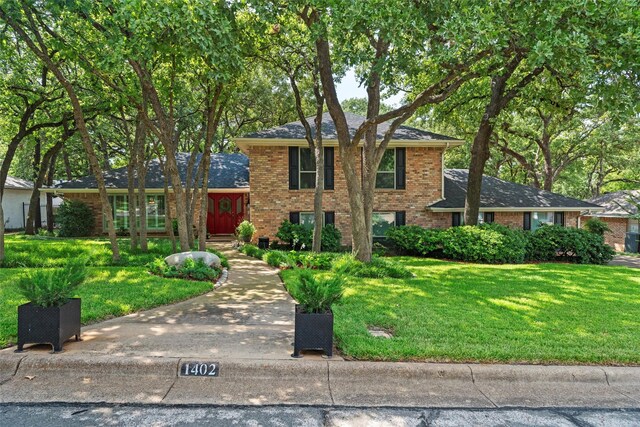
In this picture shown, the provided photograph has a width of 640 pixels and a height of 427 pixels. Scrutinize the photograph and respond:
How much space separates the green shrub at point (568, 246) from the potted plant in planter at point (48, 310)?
1367cm

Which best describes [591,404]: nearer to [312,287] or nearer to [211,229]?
[312,287]

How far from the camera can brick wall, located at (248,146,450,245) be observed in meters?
15.3

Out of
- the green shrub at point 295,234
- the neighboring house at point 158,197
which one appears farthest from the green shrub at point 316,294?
the neighboring house at point 158,197

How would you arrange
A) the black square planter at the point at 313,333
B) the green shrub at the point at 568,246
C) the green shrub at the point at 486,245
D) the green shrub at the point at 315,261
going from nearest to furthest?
1. the black square planter at the point at 313,333
2. the green shrub at the point at 315,261
3. the green shrub at the point at 486,245
4. the green shrub at the point at 568,246

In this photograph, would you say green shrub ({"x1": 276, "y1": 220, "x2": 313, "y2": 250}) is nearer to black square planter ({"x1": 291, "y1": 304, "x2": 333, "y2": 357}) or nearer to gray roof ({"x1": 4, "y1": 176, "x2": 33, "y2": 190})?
black square planter ({"x1": 291, "y1": 304, "x2": 333, "y2": 357})

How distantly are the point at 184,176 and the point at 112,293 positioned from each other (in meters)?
13.1

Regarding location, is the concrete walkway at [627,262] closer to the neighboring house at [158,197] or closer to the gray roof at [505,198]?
the gray roof at [505,198]

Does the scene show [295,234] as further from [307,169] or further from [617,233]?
[617,233]

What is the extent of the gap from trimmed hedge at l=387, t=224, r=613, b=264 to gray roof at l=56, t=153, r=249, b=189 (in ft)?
30.3

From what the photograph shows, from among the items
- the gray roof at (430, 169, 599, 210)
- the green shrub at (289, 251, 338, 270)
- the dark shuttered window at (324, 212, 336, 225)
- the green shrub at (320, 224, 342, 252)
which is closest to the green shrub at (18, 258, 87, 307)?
the green shrub at (289, 251, 338, 270)

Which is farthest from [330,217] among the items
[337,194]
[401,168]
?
[401,168]

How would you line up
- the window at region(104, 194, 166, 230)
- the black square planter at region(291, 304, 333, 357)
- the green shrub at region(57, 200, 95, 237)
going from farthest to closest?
the window at region(104, 194, 166, 230) < the green shrub at region(57, 200, 95, 237) < the black square planter at region(291, 304, 333, 357)

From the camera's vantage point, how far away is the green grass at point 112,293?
562 centimetres

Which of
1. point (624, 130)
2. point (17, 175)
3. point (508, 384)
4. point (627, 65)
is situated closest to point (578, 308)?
point (508, 384)
